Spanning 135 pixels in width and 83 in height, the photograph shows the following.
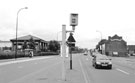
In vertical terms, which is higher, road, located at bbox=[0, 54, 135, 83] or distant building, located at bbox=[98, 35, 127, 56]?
distant building, located at bbox=[98, 35, 127, 56]

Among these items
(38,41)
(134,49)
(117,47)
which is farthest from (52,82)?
(134,49)

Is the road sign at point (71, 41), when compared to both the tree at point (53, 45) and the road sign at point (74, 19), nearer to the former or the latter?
the road sign at point (74, 19)

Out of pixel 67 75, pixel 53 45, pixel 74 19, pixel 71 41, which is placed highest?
pixel 53 45

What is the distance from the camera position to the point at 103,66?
→ 75.4 feet

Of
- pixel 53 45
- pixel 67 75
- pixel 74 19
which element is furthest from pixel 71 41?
pixel 53 45

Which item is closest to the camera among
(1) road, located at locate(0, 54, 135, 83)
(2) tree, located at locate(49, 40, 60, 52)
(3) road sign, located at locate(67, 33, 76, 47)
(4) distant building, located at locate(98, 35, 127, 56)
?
(1) road, located at locate(0, 54, 135, 83)

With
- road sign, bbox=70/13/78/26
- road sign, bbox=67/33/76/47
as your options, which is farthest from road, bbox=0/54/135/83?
road sign, bbox=70/13/78/26

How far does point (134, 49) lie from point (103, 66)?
147 meters

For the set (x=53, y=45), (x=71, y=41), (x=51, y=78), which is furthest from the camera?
(x=53, y=45)

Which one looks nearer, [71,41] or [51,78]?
[51,78]

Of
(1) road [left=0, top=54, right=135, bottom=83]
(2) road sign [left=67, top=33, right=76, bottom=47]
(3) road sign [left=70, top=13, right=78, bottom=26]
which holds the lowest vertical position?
(1) road [left=0, top=54, right=135, bottom=83]

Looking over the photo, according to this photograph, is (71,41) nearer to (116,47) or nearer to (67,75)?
(67,75)

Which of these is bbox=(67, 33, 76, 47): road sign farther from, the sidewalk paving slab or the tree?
the tree

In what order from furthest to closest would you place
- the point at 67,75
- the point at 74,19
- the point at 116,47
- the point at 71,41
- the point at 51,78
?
the point at 116,47 → the point at 71,41 → the point at 67,75 → the point at 51,78 → the point at 74,19
